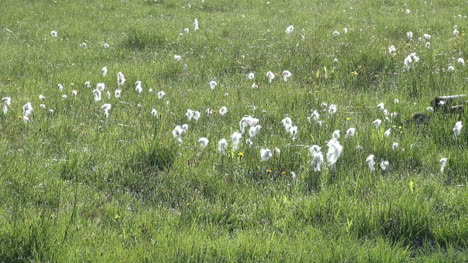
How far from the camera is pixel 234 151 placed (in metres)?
5.33

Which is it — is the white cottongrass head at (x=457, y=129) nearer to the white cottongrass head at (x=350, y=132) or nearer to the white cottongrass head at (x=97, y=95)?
the white cottongrass head at (x=350, y=132)

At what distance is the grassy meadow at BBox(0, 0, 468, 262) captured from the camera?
3740 millimetres

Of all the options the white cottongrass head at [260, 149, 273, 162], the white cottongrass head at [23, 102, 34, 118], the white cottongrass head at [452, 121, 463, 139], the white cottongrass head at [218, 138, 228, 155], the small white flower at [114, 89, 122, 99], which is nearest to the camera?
the white cottongrass head at [260, 149, 273, 162]

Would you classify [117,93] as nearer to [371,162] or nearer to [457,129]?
[371,162]

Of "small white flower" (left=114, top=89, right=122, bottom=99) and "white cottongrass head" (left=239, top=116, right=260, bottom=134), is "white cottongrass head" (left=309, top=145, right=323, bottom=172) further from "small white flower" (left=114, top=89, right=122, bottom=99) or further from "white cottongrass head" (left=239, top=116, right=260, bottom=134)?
"small white flower" (left=114, top=89, right=122, bottom=99)

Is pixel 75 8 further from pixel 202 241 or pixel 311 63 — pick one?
pixel 202 241

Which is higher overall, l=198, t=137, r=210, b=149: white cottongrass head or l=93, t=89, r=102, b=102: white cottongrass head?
l=93, t=89, r=102, b=102: white cottongrass head

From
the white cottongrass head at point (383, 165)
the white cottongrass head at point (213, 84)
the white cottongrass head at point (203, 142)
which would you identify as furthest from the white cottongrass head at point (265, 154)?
the white cottongrass head at point (213, 84)

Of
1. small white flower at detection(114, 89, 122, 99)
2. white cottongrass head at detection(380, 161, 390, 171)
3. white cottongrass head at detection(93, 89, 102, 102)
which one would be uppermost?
white cottongrass head at detection(93, 89, 102, 102)

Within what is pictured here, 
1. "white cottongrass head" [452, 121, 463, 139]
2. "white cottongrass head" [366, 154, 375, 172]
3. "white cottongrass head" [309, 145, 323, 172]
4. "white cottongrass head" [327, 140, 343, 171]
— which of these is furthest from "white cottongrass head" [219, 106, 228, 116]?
"white cottongrass head" [452, 121, 463, 139]

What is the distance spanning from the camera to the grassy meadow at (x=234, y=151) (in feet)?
12.3

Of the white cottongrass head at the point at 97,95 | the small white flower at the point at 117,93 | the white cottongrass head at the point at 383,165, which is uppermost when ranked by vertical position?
the white cottongrass head at the point at 97,95

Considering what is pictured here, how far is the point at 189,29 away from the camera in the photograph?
40.5 ft

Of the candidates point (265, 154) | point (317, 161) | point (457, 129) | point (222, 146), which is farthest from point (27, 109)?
point (457, 129)
